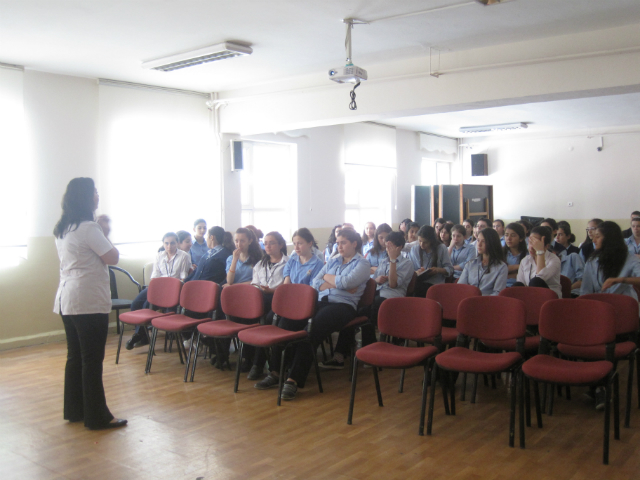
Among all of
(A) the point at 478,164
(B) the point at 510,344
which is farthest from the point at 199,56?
(A) the point at 478,164

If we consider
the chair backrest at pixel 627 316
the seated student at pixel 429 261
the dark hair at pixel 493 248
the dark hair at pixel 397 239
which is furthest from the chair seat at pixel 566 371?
the seated student at pixel 429 261

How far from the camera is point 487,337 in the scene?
12.5 ft

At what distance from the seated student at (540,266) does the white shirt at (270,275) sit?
2153 millimetres

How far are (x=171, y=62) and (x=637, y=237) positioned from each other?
219 inches

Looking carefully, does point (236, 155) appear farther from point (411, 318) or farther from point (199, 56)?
point (411, 318)

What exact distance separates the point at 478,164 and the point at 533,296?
952 centimetres

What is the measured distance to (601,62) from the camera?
5.33m

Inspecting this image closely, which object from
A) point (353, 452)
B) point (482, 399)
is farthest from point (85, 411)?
point (482, 399)

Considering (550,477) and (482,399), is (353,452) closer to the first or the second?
(550,477)

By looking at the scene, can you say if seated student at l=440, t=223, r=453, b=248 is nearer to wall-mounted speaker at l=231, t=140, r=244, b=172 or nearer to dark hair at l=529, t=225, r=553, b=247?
dark hair at l=529, t=225, r=553, b=247

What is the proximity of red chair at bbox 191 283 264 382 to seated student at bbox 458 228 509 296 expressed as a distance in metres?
1.77

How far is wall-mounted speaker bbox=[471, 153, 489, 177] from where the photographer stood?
13.3m

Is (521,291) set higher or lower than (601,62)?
lower

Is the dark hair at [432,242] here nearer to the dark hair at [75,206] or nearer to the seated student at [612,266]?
the seated student at [612,266]
